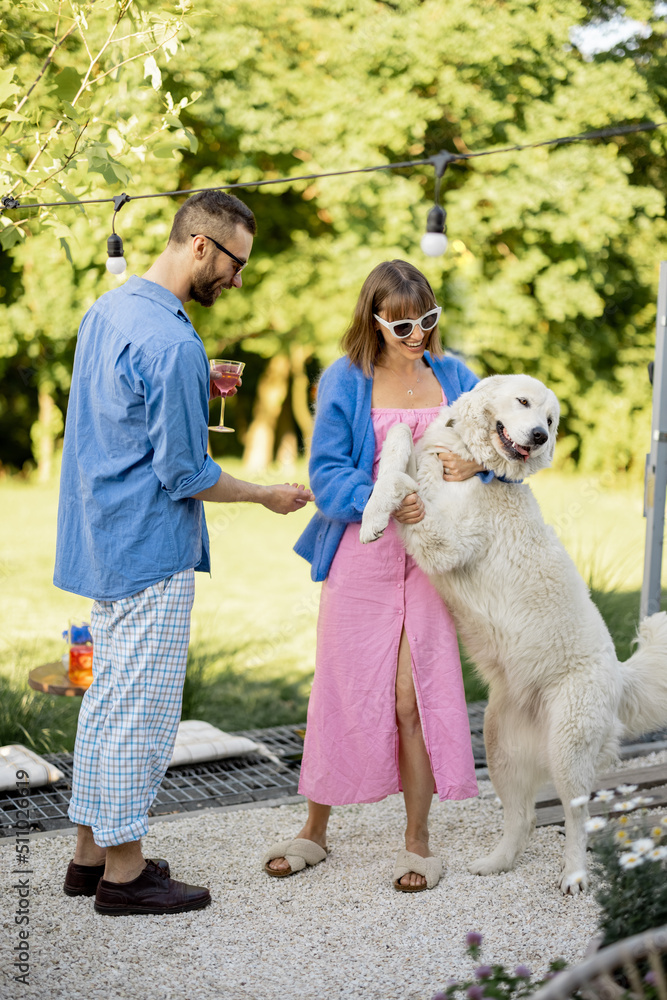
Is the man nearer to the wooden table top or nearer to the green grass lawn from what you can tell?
the wooden table top

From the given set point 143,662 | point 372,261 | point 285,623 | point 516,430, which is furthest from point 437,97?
point 143,662

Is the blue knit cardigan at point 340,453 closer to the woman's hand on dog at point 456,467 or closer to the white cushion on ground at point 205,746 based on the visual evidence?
the woman's hand on dog at point 456,467

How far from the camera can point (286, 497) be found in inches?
116

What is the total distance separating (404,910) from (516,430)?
63.5 inches

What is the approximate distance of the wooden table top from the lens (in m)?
4.00

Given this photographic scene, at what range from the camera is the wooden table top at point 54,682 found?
4.00 metres

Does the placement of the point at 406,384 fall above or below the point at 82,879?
above

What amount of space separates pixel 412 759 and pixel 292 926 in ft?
2.24

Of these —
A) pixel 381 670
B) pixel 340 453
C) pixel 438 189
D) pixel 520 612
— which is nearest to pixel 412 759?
pixel 381 670

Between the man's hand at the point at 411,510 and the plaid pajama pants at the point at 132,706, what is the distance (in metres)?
0.71

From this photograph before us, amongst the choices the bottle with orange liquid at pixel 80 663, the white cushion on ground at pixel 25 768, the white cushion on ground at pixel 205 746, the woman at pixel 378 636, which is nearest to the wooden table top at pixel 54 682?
the bottle with orange liquid at pixel 80 663

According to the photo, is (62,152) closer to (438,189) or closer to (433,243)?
(438,189)

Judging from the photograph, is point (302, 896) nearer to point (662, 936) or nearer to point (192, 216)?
point (662, 936)

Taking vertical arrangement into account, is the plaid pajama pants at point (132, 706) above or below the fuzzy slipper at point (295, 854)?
above
